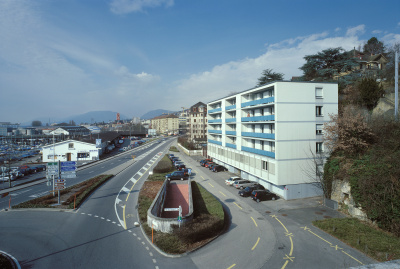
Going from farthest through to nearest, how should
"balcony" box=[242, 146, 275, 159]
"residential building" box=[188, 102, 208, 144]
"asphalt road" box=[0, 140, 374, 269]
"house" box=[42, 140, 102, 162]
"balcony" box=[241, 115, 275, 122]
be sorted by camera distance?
1. "residential building" box=[188, 102, 208, 144]
2. "house" box=[42, 140, 102, 162]
3. "balcony" box=[241, 115, 275, 122]
4. "balcony" box=[242, 146, 275, 159]
5. "asphalt road" box=[0, 140, 374, 269]

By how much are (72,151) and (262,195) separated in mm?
53956

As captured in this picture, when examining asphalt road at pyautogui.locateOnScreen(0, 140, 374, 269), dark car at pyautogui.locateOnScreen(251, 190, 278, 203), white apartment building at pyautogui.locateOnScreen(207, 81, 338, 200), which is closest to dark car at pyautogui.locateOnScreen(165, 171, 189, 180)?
asphalt road at pyautogui.locateOnScreen(0, 140, 374, 269)

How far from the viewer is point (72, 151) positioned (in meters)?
60.2

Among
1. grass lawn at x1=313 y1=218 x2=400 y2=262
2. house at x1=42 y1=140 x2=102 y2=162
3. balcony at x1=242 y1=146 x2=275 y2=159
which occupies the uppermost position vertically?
Answer: balcony at x1=242 y1=146 x2=275 y2=159

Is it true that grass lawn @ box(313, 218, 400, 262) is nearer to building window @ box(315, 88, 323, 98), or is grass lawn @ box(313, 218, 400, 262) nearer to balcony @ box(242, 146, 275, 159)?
balcony @ box(242, 146, 275, 159)

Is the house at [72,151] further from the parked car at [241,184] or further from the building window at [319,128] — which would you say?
the building window at [319,128]

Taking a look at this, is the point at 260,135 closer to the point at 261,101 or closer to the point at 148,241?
the point at 261,101

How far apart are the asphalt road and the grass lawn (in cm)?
69

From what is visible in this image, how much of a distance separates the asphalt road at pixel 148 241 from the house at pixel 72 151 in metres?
39.1

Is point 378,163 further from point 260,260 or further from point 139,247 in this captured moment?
point 139,247

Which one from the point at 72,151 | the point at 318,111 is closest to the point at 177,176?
the point at 318,111

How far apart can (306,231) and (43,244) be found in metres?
20.7

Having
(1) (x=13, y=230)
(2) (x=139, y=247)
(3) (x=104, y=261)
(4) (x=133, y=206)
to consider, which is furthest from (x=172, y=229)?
(1) (x=13, y=230)

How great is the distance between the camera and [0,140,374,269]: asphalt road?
14.1 meters
